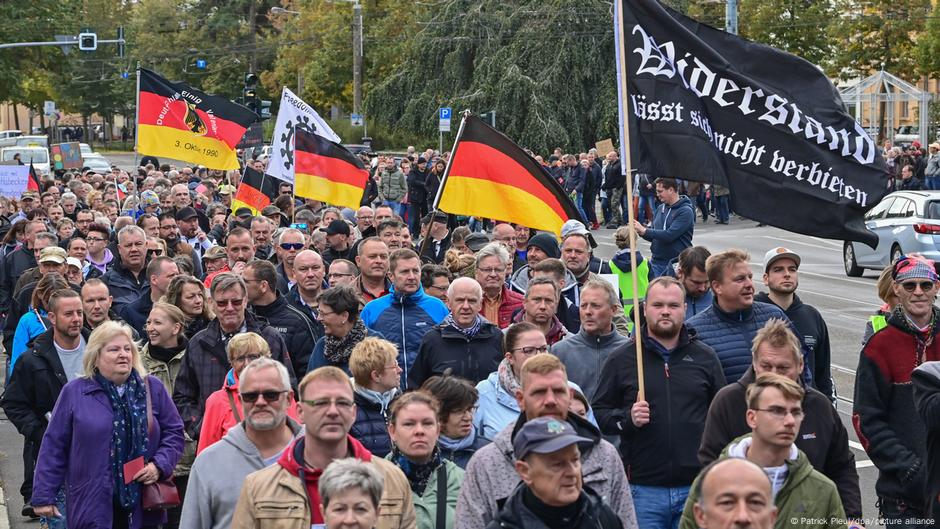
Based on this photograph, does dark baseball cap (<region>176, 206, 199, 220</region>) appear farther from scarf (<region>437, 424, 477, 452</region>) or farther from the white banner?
scarf (<region>437, 424, 477, 452</region>)

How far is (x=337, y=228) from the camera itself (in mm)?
13812

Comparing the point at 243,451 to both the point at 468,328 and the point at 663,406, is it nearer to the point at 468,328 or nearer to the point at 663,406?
the point at 663,406

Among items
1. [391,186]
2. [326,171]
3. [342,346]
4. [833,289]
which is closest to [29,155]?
[391,186]

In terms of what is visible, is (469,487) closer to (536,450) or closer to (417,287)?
(536,450)

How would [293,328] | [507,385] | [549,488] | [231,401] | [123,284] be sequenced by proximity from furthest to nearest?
[123,284], [293,328], [231,401], [507,385], [549,488]

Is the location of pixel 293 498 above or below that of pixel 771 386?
below

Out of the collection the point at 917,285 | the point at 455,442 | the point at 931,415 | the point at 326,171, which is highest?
the point at 326,171

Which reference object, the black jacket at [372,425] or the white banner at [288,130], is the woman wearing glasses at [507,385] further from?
the white banner at [288,130]

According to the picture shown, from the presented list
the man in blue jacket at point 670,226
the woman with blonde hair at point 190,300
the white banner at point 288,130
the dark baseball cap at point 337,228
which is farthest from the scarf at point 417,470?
the white banner at point 288,130

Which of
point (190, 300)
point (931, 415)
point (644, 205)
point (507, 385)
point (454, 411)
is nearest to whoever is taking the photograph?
point (931, 415)

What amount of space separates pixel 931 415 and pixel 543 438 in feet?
7.84

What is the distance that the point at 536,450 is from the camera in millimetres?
4879

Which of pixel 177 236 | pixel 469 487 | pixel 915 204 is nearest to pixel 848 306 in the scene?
pixel 915 204

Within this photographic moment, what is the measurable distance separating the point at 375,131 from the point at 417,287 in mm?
63180
